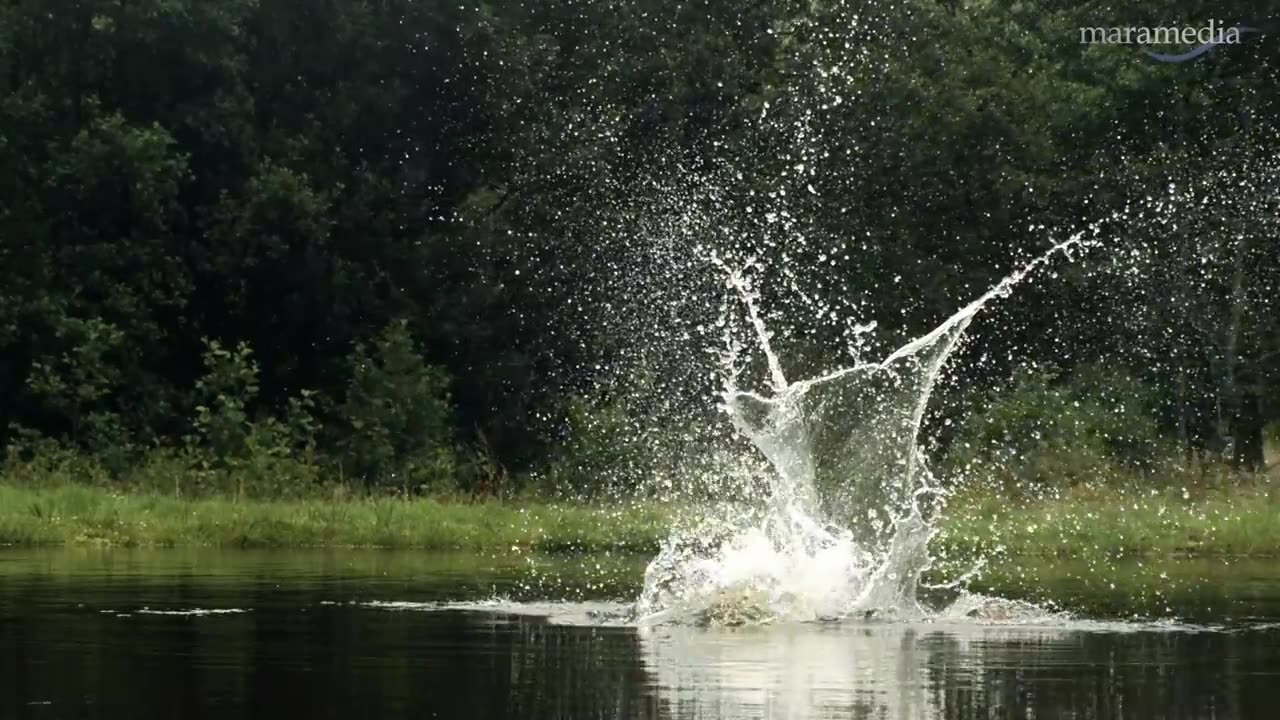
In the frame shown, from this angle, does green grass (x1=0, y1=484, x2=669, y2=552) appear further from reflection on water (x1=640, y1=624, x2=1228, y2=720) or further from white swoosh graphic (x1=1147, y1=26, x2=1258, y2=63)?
white swoosh graphic (x1=1147, y1=26, x2=1258, y2=63)

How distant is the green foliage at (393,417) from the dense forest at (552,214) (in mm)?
72

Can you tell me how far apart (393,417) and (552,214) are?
17.5ft

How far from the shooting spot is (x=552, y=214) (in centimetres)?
4284

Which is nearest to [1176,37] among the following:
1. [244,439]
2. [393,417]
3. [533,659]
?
[393,417]

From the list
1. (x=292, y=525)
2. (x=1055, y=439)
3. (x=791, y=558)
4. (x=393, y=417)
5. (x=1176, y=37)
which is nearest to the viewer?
(x=791, y=558)

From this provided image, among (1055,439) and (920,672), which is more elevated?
(1055,439)

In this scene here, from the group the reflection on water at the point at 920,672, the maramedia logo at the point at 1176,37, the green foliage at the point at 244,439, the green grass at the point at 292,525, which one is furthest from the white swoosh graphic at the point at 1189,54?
the reflection on water at the point at 920,672

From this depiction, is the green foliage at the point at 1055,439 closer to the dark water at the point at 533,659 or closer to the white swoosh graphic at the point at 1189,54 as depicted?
Answer: the white swoosh graphic at the point at 1189,54

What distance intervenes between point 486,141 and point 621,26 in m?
3.63

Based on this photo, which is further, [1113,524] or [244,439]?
[244,439]

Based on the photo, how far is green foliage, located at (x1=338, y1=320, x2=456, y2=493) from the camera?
3878 centimetres

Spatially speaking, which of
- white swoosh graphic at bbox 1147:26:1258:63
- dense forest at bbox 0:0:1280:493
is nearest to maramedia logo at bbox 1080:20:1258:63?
white swoosh graphic at bbox 1147:26:1258:63

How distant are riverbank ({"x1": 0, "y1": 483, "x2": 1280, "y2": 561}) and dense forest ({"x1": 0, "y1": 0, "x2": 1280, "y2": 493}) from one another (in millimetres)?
4478

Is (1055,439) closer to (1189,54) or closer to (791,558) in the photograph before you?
(1189,54)
